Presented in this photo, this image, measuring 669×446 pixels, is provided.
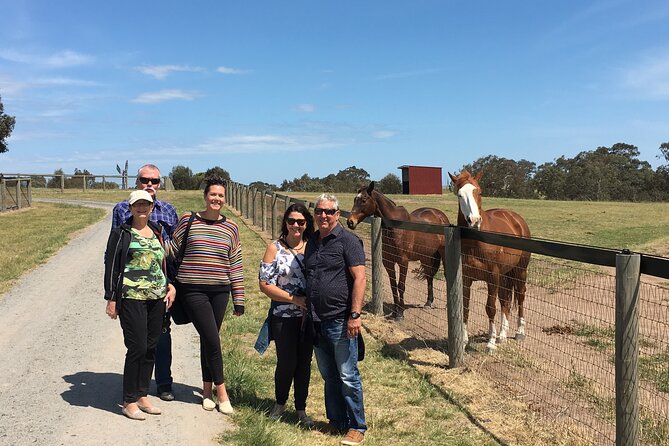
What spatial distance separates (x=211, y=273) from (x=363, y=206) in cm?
476

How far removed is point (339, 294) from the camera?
395 cm

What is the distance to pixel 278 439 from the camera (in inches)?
154

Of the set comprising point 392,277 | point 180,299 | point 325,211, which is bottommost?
point 392,277

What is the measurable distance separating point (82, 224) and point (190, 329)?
13512 mm

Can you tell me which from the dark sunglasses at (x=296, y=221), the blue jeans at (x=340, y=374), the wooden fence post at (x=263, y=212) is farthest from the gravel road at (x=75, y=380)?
the wooden fence post at (x=263, y=212)

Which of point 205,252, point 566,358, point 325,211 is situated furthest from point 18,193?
point 325,211

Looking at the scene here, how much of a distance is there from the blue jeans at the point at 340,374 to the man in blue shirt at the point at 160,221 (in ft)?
Result: 4.26

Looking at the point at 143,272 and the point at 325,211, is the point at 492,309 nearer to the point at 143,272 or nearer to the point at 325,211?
the point at 325,211

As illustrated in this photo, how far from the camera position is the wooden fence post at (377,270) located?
26.5ft

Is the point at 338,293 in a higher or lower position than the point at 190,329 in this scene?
higher

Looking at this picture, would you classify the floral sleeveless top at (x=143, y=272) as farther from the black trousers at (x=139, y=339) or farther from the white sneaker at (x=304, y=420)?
the white sneaker at (x=304, y=420)

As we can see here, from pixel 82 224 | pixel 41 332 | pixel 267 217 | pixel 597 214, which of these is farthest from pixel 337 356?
pixel 597 214

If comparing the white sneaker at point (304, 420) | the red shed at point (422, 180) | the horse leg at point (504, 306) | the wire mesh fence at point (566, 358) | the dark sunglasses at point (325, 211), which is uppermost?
the red shed at point (422, 180)

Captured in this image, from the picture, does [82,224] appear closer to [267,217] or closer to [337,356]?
[267,217]
